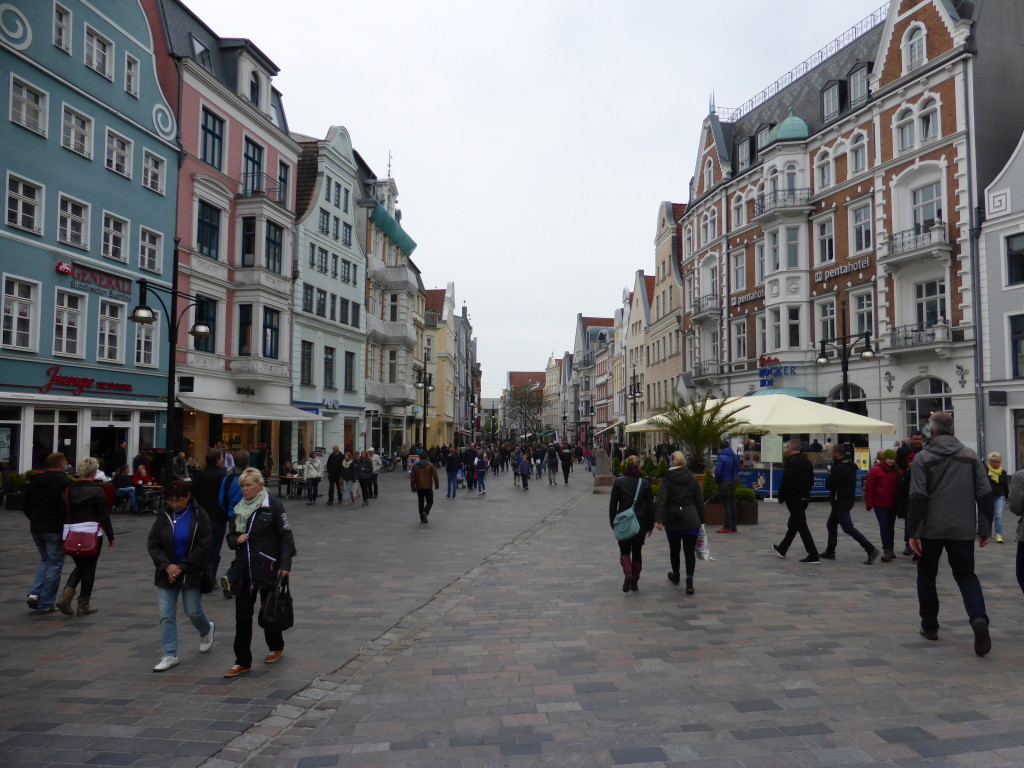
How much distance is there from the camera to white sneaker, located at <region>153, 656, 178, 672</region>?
5914 mm

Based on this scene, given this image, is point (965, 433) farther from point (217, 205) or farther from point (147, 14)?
point (147, 14)

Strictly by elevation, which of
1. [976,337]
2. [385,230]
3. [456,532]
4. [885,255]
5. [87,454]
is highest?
[385,230]

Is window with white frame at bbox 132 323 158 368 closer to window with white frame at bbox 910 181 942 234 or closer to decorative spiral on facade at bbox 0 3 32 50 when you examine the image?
decorative spiral on facade at bbox 0 3 32 50

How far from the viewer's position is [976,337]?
2645 cm

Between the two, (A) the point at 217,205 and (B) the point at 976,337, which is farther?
(A) the point at 217,205

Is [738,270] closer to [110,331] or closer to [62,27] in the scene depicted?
[110,331]

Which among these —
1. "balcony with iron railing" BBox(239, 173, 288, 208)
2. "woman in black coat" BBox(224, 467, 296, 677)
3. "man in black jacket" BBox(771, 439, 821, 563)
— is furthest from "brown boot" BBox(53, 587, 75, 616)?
"balcony with iron railing" BBox(239, 173, 288, 208)

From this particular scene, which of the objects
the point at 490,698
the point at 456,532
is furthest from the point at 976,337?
the point at 490,698

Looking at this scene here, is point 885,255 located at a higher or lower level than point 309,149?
lower

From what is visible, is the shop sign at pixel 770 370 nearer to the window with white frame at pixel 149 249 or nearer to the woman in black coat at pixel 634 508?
the window with white frame at pixel 149 249

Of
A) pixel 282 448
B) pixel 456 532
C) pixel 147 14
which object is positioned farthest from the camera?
pixel 282 448

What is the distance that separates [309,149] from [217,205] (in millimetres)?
11210

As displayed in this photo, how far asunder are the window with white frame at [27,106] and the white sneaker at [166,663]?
18.6m

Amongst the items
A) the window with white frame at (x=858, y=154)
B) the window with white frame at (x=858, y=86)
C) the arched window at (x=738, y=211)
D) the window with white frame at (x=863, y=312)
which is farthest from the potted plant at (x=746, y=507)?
the arched window at (x=738, y=211)
